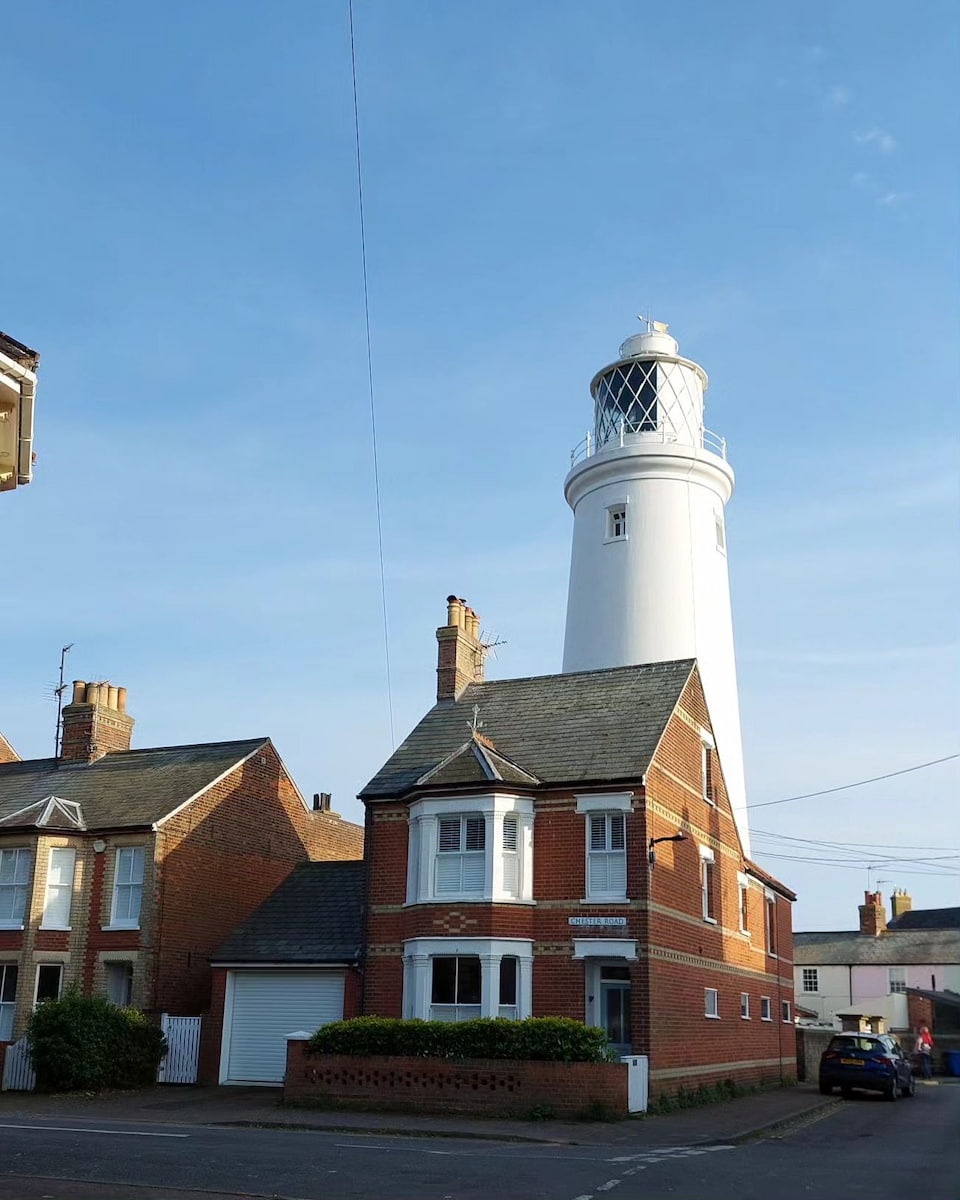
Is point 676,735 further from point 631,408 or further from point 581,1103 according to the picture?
point 631,408

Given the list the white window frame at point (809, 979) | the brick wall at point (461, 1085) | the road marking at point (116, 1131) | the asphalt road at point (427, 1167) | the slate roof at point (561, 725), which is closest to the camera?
the asphalt road at point (427, 1167)

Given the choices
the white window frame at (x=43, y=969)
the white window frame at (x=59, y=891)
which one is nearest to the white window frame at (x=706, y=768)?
the white window frame at (x=59, y=891)

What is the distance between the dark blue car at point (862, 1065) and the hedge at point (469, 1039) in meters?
10.5

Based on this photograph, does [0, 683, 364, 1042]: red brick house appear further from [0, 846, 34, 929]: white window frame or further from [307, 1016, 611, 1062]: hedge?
[307, 1016, 611, 1062]: hedge

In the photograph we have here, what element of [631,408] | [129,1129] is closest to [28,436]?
[129,1129]

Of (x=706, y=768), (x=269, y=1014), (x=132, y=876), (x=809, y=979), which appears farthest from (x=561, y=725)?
(x=809, y=979)

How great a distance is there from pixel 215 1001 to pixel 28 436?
2369 centimetres

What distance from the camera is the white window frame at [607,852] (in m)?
26.4

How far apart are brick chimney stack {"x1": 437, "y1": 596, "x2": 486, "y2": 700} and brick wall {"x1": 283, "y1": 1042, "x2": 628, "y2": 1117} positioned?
10.8 meters

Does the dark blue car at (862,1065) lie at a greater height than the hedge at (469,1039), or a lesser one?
lesser

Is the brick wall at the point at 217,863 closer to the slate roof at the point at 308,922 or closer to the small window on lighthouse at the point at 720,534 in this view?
the slate roof at the point at 308,922

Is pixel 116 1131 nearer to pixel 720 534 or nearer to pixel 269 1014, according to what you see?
pixel 269 1014

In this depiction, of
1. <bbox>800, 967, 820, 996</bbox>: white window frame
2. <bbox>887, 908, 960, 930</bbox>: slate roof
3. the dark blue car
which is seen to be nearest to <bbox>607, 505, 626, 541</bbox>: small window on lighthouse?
the dark blue car

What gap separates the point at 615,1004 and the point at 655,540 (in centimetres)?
1457
